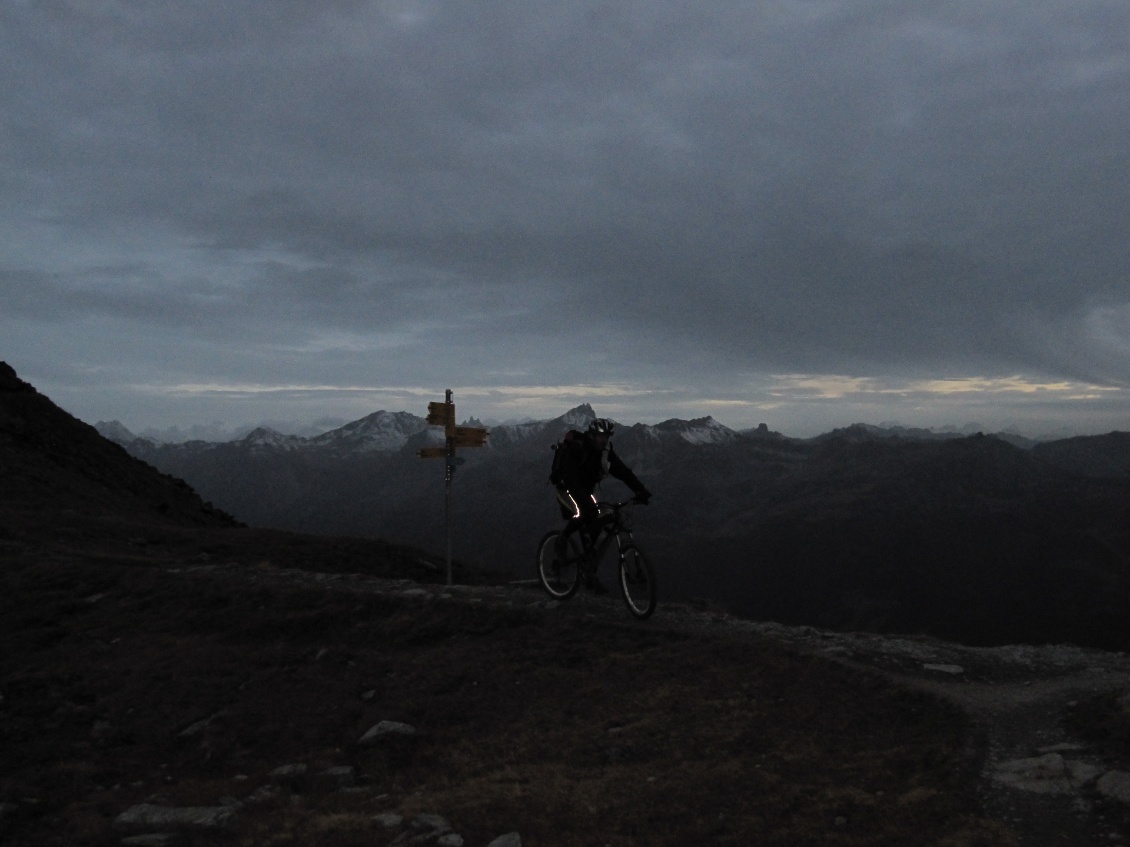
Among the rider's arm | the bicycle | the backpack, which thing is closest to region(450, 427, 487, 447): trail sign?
the bicycle

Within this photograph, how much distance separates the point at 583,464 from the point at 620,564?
1.96 m

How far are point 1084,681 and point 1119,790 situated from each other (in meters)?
4.46

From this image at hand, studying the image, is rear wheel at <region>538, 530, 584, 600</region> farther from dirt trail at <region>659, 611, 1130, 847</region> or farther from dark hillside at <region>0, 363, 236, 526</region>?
dark hillside at <region>0, 363, 236, 526</region>

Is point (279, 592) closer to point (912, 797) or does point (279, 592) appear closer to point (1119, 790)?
point (912, 797)

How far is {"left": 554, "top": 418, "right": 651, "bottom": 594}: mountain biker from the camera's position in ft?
47.7

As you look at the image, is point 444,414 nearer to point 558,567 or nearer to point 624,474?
point 558,567

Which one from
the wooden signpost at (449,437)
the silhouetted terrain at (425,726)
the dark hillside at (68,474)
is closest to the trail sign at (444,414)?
the wooden signpost at (449,437)

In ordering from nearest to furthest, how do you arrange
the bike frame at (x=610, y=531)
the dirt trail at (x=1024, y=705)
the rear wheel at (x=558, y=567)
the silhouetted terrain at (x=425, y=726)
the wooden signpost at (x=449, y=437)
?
the dirt trail at (x=1024, y=705), the silhouetted terrain at (x=425, y=726), the bike frame at (x=610, y=531), the rear wheel at (x=558, y=567), the wooden signpost at (x=449, y=437)

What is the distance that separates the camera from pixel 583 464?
14820 millimetres

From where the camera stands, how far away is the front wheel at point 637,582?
46.1 ft

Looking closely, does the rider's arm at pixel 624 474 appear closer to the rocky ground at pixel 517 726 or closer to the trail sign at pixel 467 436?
the rocky ground at pixel 517 726

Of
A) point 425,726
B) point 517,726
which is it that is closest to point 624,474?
point 517,726

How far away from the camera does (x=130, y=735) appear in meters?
11.7

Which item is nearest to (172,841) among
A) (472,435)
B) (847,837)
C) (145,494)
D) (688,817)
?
(688,817)
